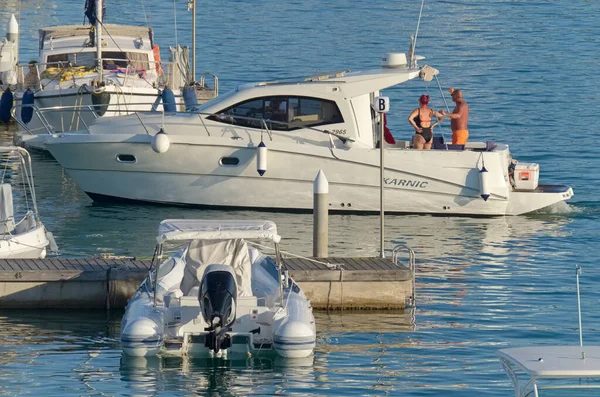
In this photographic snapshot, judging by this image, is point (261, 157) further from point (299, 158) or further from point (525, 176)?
point (525, 176)

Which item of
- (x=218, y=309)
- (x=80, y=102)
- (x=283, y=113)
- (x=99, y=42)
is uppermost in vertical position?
(x=99, y=42)

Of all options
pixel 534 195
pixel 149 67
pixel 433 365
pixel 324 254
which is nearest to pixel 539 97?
pixel 149 67

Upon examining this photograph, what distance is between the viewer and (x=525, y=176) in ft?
72.1

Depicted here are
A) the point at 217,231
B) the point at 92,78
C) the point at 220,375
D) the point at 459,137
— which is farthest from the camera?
the point at 92,78

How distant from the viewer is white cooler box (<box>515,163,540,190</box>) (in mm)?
21938

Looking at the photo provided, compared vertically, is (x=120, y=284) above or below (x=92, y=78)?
below

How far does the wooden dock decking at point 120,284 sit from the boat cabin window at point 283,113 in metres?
5.48

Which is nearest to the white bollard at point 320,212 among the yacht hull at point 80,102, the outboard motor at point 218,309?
the outboard motor at point 218,309

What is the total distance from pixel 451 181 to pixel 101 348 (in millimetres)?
8550

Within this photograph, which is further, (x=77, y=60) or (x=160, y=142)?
(x=77, y=60)

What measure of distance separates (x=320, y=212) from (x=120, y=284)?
2718 millimetres

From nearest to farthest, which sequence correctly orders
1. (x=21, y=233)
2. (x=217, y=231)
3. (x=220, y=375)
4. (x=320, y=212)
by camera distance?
1. (x=220, y=375)
2. (x=217, y=231)
3. (x=320, y=212)
4. (x=21, y=233)

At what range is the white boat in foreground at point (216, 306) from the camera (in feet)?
44.7

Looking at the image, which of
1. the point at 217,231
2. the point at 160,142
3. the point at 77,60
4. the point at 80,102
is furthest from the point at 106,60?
the point at 217,231
